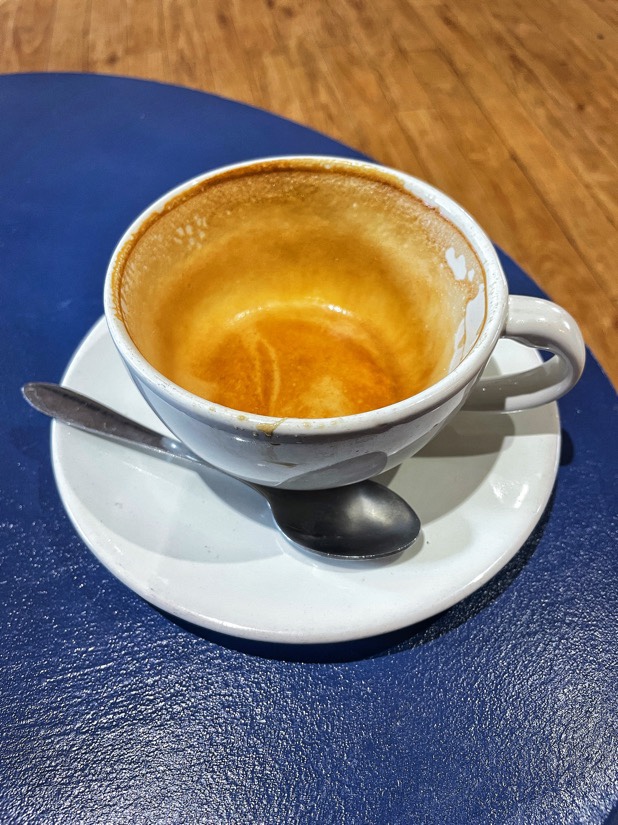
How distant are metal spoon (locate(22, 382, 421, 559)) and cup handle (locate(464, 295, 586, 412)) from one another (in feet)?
0.43

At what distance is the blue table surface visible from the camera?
0.45 metres

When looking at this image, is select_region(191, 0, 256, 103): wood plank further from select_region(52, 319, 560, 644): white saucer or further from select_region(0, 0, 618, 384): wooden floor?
select_region(52, 319, 560, 644): white saucer

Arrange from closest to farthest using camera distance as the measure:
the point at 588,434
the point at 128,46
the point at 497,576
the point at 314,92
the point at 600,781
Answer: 1. the point at 600,781
2. the point at 497,576
3. the point at 588,434
4. the point at 314,92
5. the point at 128,46

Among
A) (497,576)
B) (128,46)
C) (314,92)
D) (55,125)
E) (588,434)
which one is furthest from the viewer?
(128,46)

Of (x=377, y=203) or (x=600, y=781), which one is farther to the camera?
(x=377, y=203)

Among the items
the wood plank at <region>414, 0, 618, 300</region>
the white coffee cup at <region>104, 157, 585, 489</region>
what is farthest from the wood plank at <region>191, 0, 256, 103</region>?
the white coffee cup at <region>104, 157, 585, 489</region>

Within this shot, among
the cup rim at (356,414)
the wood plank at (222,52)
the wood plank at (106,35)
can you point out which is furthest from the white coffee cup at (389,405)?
the wood plank at (106,35)

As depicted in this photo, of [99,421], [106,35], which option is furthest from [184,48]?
[99,421]

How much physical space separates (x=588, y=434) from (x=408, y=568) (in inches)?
11.5

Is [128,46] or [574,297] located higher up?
[574,297]

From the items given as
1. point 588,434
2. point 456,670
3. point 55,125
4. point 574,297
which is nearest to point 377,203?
point 588,434

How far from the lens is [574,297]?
3.54 ft

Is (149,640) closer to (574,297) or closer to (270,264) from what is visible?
(270,264)

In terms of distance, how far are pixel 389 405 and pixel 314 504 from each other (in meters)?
0.11
